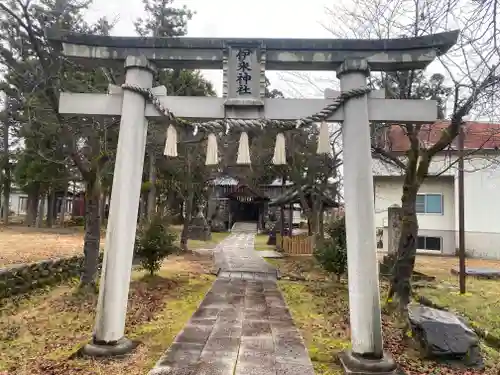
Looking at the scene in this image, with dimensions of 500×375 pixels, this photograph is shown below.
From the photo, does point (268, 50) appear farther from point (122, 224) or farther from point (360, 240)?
point (122, 224)

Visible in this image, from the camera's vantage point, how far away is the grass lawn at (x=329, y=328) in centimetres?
596

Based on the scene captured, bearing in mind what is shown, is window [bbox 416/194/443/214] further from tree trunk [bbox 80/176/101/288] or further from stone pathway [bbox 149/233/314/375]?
tree trunk [bbox 80/176/101/288]

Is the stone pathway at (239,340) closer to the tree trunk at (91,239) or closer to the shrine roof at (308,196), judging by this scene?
the tree trunk at (91,239)

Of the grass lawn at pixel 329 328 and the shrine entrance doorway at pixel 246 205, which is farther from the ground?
the shrine entrance doorway at pixel 246 205

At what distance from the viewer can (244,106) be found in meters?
6.04

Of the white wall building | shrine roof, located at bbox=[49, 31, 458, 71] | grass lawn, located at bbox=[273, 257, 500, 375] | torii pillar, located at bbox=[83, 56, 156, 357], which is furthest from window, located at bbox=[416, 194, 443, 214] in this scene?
torii pillar, located at bbox=[83, 56, 156, 357]

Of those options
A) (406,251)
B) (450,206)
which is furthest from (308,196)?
(406,251)

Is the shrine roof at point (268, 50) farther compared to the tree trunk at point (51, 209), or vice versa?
the tree trunk at point (51, 209)

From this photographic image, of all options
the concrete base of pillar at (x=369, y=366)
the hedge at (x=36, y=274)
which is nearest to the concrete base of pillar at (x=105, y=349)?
the concrete base of pillar at (x=369, y=366)

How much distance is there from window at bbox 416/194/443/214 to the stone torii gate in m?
19.0

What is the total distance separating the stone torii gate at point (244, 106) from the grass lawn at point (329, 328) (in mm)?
653

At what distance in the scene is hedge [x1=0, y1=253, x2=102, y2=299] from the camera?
30.2ft

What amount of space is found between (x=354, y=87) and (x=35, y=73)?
23.5 feet

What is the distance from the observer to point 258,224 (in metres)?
41.2
